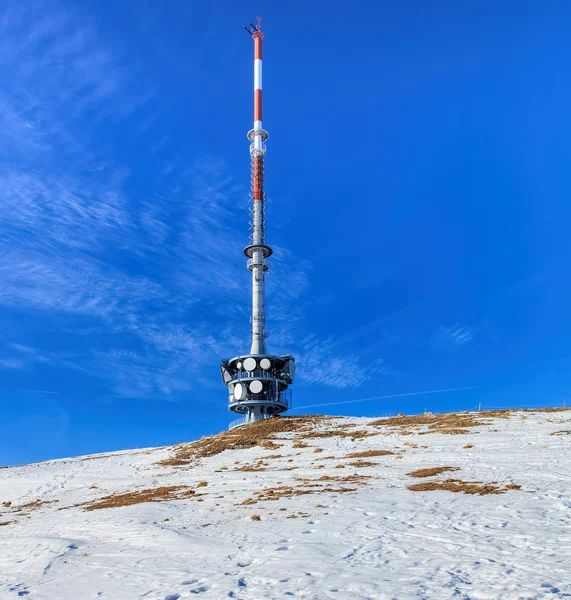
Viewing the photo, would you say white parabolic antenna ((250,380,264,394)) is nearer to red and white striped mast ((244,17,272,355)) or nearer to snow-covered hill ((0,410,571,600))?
red and white striped mast ((244,17,272,355))

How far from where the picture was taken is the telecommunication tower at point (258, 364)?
67.4m

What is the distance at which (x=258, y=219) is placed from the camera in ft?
262

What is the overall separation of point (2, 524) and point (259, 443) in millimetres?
21254

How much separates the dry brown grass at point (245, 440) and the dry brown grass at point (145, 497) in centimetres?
1044

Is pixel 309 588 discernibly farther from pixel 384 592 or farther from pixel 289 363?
pixel 289 363

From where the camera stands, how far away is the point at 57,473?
41531 millimetres

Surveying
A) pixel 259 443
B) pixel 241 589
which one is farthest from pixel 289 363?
pixel 241 589

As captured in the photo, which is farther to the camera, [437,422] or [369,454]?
[437,422]

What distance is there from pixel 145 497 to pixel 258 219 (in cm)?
5904

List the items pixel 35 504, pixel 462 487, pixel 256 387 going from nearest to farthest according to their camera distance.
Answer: pixel 462 487 < pixel 35 504 < pixel 256 387

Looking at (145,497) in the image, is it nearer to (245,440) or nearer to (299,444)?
(299,444)

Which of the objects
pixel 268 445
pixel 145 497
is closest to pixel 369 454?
pixel 268 445

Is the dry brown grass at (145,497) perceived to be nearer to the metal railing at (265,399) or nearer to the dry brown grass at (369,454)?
the dry brown grass at (369,454)

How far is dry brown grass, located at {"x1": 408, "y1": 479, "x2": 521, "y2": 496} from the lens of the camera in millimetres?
19047
